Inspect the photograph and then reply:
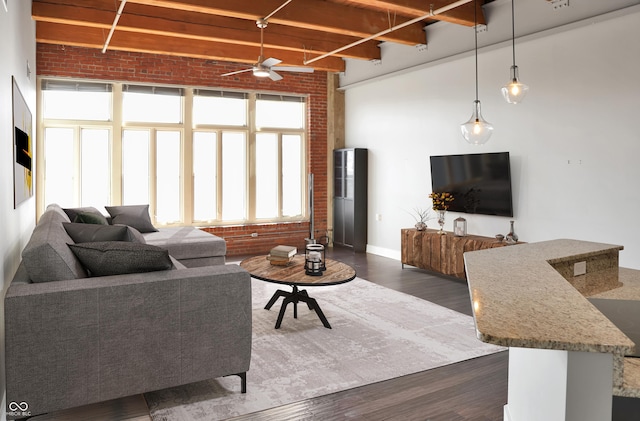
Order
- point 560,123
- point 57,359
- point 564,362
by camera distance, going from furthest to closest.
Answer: point 560,123
point 57,359
point 564,362

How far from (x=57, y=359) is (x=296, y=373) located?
1.52 metres

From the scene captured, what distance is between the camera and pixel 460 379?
3236 millimetres

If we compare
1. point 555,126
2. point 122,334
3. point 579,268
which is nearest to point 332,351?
point 122,334

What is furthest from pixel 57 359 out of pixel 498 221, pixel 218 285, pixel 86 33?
pixel 86 33

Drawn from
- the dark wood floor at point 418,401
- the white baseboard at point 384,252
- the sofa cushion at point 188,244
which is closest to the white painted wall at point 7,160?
the dark wood floor at point 418,401

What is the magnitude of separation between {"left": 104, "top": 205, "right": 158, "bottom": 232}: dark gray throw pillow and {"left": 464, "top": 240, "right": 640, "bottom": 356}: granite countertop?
5.29 metres

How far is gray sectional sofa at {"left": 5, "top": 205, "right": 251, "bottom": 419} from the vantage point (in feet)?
7.75

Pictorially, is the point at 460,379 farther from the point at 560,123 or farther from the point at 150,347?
the point at 560,123

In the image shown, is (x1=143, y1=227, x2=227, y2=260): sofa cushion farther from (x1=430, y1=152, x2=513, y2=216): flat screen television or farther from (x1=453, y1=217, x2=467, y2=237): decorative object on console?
(x1=430, y1=152, x2=513, y2=216): flat screen television

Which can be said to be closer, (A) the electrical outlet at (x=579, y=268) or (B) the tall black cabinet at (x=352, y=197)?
(A) the electrical outlet at (x=579, y=268)

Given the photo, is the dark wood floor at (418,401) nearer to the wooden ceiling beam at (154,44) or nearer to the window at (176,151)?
the window at (176,151)

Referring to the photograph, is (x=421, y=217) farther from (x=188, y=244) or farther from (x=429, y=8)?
(x=188, y=244)

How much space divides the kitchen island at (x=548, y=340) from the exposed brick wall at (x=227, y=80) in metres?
6.68

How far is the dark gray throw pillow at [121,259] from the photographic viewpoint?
9.12 ft
